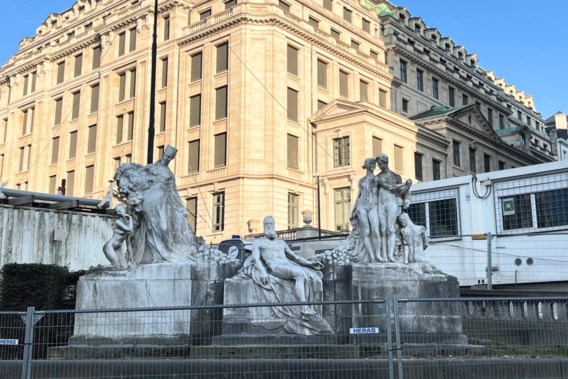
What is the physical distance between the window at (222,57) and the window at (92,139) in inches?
639

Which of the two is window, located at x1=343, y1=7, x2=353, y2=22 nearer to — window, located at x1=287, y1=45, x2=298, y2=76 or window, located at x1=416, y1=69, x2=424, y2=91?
window, located at x1=416, y1=69, x2=424, y2=91

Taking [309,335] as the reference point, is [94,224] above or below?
above

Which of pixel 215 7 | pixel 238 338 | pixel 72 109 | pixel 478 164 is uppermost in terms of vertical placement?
pixel 215 7

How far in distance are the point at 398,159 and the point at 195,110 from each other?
1774 cm

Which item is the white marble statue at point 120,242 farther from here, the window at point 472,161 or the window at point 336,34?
the window at point 472,161

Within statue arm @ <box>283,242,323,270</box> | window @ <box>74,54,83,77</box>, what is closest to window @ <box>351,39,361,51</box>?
window @ <box>74,54,83,77</box>

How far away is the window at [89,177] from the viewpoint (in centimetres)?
5991

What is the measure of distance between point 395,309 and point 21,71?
240 feet

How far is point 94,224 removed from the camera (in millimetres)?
22094

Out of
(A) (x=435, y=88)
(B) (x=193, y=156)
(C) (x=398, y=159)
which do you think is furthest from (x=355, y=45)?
(B) (x=193, y=156)

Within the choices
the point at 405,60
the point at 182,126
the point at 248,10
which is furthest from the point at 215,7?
the point at 405,60

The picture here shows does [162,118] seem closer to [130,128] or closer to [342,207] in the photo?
[130,128]

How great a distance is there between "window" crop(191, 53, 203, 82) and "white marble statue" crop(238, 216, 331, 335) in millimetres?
44016

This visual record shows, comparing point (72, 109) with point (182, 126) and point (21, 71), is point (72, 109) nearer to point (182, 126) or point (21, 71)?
point (21, 71)
